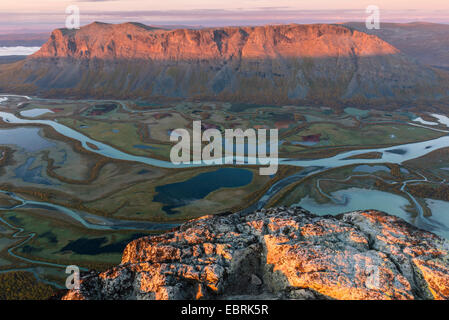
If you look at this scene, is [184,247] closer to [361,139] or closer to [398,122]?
[361,139]

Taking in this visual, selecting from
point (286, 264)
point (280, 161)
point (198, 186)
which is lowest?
point (198, 186)

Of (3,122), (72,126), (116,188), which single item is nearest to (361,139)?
(116,188)

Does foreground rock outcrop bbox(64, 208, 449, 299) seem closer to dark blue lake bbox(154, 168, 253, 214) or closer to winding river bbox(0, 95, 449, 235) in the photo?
winding river bbox(0, 95, 449, 235)

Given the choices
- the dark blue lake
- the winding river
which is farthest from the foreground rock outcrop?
the dark blue lake

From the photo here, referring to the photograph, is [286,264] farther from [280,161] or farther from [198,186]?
[280,161]

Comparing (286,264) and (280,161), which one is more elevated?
(286,264)

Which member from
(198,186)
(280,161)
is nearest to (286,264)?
(198,186)
